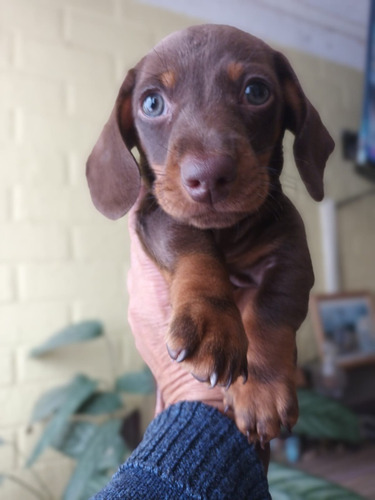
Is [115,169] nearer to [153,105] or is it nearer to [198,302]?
[153,105]

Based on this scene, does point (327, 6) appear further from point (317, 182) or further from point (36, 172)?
point (317, 182)

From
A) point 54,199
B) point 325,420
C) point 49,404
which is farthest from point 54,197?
point 325,420

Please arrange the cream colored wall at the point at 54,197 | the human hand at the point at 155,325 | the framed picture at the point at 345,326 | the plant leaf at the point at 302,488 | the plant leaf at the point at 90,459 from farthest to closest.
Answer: the framed picture at the point at 345,326, the cream colored wall at the point at 54,197, the plant leaf at the point at 90,459, the plant leaf at the point at 302,488, the human hand at the point at 155,325

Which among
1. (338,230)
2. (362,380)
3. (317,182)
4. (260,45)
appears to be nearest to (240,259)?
(317,182)

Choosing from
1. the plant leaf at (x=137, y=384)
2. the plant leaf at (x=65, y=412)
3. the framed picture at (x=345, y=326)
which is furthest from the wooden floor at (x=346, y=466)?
the plant leaf at (x=65, y=412)

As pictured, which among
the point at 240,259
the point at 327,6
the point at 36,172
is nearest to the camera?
the point at 240,259

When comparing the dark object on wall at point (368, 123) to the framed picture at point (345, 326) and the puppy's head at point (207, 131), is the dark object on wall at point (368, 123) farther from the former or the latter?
the puppy's head at point (207, 131)
